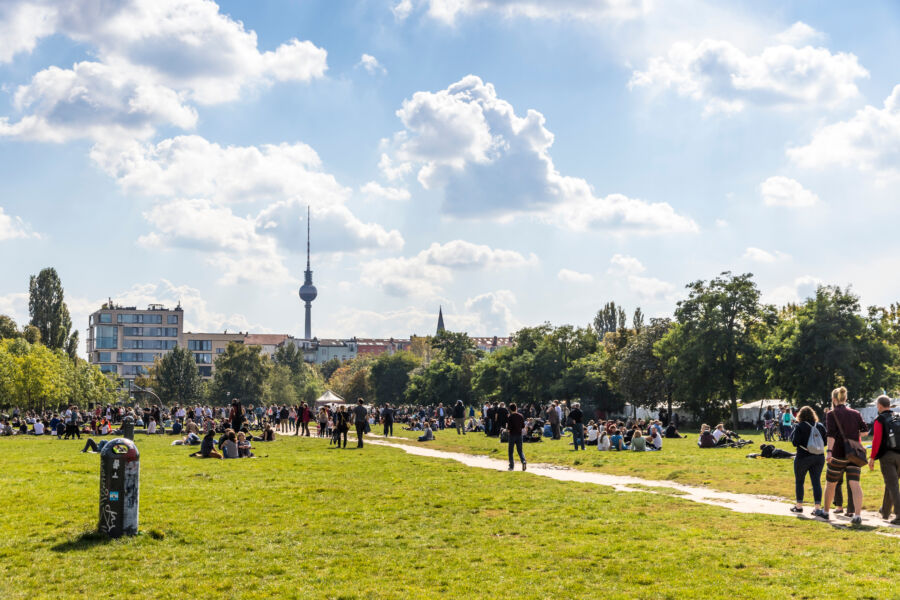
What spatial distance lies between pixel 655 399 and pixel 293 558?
2166 inches

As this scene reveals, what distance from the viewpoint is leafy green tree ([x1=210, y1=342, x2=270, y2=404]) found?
112875 mm

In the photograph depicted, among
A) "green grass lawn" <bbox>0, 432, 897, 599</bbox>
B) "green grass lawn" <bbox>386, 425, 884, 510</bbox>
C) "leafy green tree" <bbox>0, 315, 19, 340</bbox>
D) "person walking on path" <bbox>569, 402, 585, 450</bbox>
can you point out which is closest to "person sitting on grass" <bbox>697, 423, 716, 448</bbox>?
"green grass lawn" <bbox>386, 425, 884, 510</bbox>

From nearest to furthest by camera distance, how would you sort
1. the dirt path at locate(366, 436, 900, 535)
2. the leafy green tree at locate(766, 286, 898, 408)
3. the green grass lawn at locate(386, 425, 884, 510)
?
the dirt path at locate(366, 436, 900, 535) → the green grass lawn at locate(386, 425, 884, 510) → the leafy green tree at locate(766, 286, 898, 408)

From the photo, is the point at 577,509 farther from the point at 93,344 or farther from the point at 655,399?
the point at 93,344

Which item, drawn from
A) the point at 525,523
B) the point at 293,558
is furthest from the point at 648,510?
the point at 293,558

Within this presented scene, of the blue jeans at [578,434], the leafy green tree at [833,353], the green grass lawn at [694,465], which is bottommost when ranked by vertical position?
the green grass lawn at [694,465]

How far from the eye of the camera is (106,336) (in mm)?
171625

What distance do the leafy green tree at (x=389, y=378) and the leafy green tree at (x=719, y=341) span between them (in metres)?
77.0

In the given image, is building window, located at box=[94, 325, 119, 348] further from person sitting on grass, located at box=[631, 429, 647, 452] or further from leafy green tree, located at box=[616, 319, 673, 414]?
person sitting on grass, located at box=[631, 429, 647, 452]

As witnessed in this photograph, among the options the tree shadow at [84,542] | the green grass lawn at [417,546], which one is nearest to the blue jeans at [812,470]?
the green grass lawn at [417,546]

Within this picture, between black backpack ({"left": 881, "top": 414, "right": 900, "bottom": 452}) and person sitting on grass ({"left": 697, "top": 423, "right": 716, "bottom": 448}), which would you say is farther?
person sitting on grass ({"left": 697, "top": 423, "right": 716, "bottom": 448})

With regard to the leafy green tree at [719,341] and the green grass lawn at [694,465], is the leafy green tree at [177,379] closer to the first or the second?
the leafy green tree at [719,341]

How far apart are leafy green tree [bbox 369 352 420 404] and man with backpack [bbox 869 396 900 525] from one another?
116753mm

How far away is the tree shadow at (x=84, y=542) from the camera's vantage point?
34.7 ft
